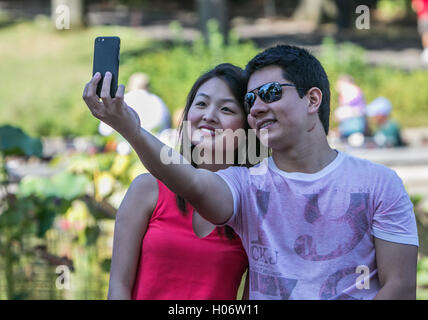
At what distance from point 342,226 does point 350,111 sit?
29.1ft

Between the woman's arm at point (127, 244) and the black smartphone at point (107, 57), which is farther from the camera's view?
the woman's arm at point (127, 244)

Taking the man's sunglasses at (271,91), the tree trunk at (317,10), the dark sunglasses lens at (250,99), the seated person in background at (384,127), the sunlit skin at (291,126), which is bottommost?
the seated person in background at (384,127)

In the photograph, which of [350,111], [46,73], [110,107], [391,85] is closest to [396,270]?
[110,107]

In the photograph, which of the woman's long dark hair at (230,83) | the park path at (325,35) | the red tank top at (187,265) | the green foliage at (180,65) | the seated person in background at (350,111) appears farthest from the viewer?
the park path at (325,35)

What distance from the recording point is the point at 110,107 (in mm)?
1716

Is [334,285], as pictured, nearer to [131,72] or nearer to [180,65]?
[131,72]

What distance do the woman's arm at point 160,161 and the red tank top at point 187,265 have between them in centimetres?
27

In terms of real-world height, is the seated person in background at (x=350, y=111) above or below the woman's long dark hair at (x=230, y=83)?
below

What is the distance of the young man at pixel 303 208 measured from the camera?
1.89 meters

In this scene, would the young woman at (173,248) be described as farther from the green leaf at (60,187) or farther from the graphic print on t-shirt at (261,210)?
the green leaf at (60,187)

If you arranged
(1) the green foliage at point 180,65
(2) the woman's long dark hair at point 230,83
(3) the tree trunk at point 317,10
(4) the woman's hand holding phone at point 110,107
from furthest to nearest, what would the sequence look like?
(3) the tree trunk at point 317,10
(1) the green foliage at point 180,65
(2) the woman's long dark hair at point 230,83
(4) the woman's hand holding phone at point 110,107

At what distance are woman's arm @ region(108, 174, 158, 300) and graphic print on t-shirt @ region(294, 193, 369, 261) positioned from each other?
1.90 feet

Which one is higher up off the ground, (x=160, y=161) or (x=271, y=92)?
(x=271, y=92)

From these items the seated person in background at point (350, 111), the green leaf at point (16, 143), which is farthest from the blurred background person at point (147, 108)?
the seated person in background at point (350, 111)
